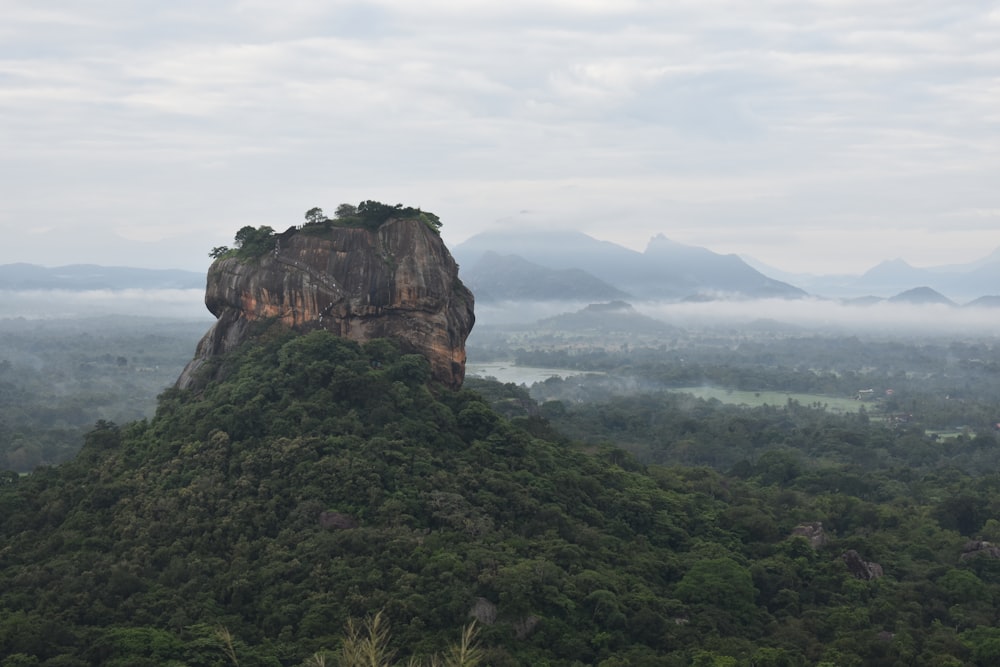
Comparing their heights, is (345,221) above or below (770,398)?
above

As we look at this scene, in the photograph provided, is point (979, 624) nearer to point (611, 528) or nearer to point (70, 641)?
point (611, 528)

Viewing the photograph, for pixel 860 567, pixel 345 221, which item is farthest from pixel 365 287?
pixel 860 567

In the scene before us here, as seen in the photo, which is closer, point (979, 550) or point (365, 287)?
point (979, 550)

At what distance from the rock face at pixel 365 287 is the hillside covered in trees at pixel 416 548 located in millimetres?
1041

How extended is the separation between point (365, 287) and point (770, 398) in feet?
248

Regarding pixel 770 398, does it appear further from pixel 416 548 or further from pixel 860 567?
pixel 416 548

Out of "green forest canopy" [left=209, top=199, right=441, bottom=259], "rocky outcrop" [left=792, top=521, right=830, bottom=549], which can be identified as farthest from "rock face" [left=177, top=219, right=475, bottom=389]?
"rocky outcrop" [left=792, top=521, right=830, bottom=549]

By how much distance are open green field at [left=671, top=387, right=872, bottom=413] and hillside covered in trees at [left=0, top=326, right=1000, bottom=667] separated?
59.0 m

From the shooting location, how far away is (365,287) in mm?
34812

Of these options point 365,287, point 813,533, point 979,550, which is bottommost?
point 979,550

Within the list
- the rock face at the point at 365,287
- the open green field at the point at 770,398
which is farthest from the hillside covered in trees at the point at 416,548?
the open green field at the point at 770,398

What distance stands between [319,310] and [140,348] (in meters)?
107

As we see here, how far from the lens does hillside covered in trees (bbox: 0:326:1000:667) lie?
2278 cm

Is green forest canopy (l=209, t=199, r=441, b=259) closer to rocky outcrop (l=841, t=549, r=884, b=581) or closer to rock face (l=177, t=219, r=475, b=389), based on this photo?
rock face (l=177, t=219, r=475, b=389)
